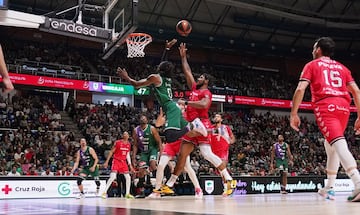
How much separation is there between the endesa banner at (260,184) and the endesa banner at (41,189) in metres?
3.71

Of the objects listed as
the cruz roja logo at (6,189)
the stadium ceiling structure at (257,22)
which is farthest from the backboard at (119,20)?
the stadium ceiling structure at (257,22)

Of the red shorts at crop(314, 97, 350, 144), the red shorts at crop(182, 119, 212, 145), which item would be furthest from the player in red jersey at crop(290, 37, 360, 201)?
the red shorts at crop(182, 119, 212, 145)

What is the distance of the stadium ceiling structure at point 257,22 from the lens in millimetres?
30766

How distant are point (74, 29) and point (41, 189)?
216 inches

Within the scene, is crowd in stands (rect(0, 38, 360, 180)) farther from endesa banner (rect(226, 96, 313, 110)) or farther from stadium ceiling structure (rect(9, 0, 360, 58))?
stadium ceiling structure (rect(9, 0, 360, 58))

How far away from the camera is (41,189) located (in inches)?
583

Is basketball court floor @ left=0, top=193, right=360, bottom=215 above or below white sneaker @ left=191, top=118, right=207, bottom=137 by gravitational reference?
below

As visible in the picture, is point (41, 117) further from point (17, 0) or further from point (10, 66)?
point (17, 0)

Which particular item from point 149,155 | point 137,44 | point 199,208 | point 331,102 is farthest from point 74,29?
point 199,208

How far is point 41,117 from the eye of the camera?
23328 millimetres

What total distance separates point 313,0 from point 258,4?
16.3 feet

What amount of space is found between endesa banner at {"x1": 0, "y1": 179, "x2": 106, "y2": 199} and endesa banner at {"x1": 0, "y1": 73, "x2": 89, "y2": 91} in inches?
417

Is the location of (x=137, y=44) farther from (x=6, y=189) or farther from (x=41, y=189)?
(x=6, y=189)

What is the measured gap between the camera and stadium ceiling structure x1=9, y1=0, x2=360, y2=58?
3077 cm
